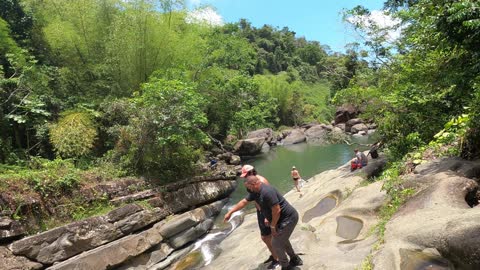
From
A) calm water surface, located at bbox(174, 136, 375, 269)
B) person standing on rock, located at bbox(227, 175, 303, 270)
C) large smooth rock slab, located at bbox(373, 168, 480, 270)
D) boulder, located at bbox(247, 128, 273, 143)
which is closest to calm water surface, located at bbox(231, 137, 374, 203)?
calm water surface, located at bbox(174, 136, 375, 269)

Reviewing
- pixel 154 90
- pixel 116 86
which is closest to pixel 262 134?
pixel 116 86

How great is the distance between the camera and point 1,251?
8.79 meters

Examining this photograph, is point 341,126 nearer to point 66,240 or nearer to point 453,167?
point 453,167

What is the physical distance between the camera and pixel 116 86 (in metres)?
17.3

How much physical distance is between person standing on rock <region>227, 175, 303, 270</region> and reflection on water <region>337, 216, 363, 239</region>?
2.04m

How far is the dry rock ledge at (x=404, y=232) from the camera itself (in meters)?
4.61

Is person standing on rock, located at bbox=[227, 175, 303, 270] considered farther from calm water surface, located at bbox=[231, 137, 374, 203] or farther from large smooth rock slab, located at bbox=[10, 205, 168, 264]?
calm water surface, located at bbox=[231, 137, 374, 203]

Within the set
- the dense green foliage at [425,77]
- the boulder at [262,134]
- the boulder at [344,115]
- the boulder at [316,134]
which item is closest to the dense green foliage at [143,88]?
the dense green foliage at [425,77]

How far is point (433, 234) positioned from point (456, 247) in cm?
50

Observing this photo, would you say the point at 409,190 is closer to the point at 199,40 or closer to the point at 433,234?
the point at 433,234

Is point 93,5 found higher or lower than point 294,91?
higher

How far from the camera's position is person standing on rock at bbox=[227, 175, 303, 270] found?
5.28 metres

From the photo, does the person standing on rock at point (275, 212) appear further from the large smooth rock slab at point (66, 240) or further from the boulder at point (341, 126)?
the boulder at point (341, 126)

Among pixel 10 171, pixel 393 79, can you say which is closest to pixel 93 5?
pixel 10 171
